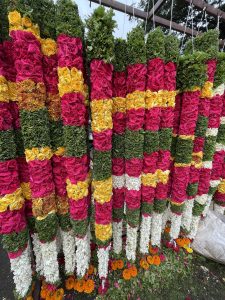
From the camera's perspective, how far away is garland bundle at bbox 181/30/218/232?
2.53m

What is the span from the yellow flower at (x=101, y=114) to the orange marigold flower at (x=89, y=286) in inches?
89.2

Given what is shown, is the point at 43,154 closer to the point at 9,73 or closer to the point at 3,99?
the point at 3,99

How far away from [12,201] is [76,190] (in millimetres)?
671

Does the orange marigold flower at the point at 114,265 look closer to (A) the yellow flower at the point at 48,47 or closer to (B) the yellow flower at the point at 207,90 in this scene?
(B) the yellow flower at the point at 207,90

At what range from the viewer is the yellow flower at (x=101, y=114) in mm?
1960

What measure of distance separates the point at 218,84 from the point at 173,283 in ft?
10.1

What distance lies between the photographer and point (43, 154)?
1942 millimetres

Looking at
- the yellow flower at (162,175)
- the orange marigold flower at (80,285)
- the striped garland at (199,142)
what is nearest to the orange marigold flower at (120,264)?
the orange marigold flower at (80,285)

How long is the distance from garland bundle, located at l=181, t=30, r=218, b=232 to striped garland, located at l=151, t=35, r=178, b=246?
52 cm

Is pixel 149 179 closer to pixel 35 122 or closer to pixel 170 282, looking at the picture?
pixel 35 122

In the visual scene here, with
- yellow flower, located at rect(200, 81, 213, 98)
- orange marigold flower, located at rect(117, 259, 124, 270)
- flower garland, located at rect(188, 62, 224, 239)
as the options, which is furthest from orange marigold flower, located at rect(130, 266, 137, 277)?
yellow flower, located at rect(200, 81, 213, 98)

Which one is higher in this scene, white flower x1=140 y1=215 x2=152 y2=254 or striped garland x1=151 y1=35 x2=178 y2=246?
striped garland x1=151 y1=35 x2=178 y2=246

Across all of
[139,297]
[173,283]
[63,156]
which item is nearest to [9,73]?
[63,156]

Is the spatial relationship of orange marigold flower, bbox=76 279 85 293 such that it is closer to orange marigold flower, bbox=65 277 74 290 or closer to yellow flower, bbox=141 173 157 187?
orange marigold flower, bbox=65 277 74 290
